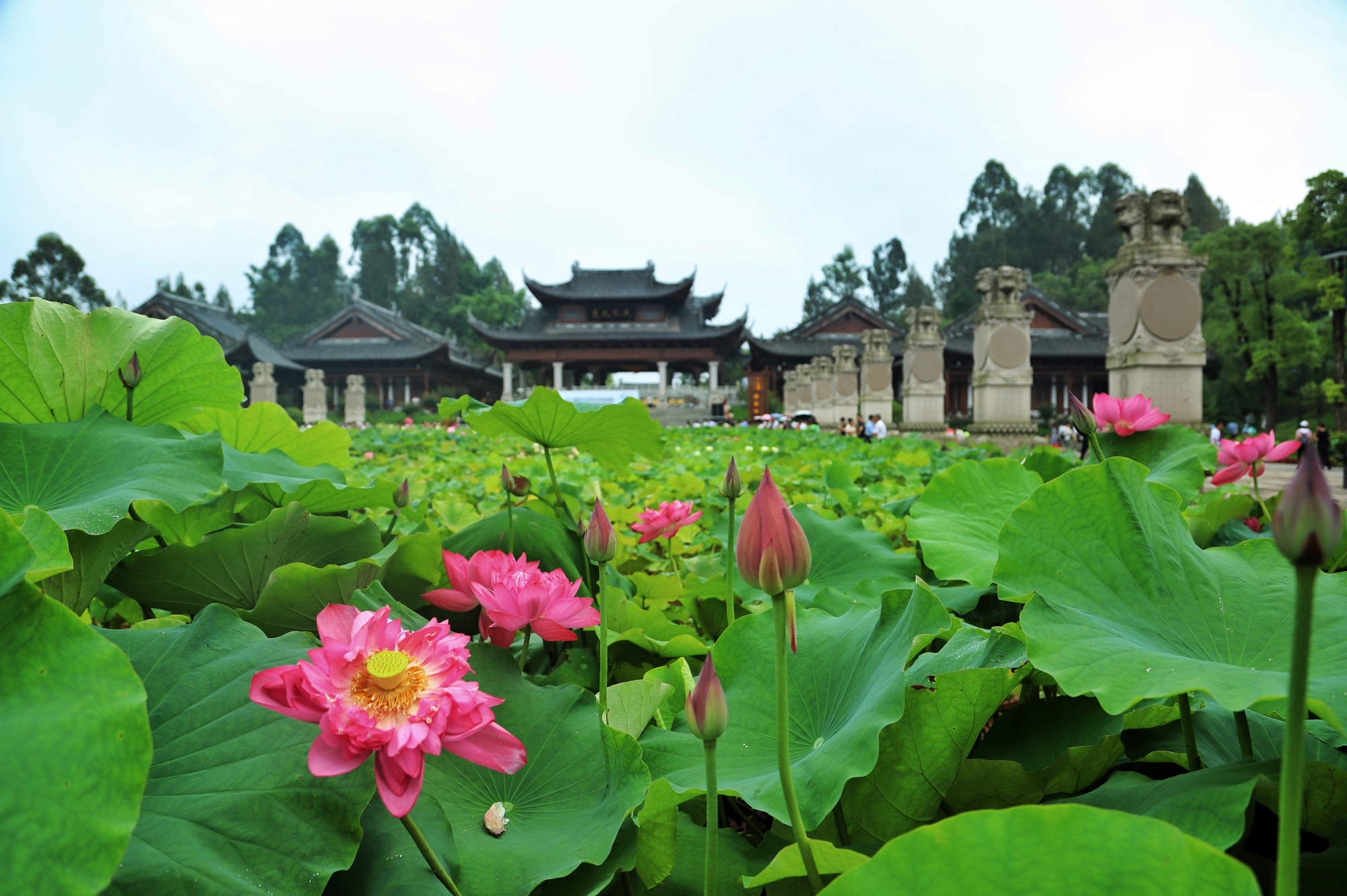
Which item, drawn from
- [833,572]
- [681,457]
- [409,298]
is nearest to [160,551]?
[833,572]

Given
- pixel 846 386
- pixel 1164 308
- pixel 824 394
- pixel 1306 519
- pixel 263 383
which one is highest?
pixel 263 383

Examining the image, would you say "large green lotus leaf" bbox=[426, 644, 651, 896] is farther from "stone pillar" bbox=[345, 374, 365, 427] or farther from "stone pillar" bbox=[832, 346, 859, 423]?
"stone pillar" bbox=[345, 374, 365, 427]

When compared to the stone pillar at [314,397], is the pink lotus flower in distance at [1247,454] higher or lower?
lower

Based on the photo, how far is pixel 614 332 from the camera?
26.2 meters

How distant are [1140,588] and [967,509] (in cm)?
42

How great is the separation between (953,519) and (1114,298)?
20.3ft

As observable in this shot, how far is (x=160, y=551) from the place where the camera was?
0.68m

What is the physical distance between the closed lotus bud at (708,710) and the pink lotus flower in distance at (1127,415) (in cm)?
86

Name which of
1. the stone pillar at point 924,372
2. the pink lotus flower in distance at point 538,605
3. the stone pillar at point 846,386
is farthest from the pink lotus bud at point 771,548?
the stone pillar at point 846,386

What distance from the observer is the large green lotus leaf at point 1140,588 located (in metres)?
0.45

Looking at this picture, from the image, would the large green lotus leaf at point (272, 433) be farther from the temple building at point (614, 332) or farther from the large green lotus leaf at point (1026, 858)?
the temple building at point (614, 332)

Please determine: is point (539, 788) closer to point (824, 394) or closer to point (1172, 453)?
point (1172, 453)

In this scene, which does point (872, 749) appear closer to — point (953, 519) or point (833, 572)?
point (953, 519)

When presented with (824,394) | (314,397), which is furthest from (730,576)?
(314,397)
